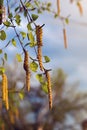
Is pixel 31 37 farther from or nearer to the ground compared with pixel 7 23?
nearer to the ground

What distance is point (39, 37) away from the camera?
9.94 feet

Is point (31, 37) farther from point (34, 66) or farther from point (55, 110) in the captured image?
point (55, 110)

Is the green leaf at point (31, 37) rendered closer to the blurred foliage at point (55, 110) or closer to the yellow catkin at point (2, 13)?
the yellow catkin at point (2, 13)

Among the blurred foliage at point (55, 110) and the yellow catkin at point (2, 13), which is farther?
the blurred foliage at point (55, 110)

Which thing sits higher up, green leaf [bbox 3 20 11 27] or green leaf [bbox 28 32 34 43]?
green leaf [bbox 3 20 11 27]

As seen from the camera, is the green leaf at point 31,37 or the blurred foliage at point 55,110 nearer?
the green leaf at point 31,37

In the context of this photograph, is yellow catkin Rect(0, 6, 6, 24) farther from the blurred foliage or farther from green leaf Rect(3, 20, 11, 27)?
the blurred foliage

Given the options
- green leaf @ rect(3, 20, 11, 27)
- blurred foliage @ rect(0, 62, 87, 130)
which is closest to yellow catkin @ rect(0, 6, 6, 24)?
green leaf @ rect(3, 20, 11, 27)

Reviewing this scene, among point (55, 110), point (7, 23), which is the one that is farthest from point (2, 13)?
point (55, 110)

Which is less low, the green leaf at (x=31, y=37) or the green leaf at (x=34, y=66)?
the green leaf at (x=31, y=37)

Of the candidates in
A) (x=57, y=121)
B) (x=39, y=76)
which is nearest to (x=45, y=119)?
(x=57, y=121)

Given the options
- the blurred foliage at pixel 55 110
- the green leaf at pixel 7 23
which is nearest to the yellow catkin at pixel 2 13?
the green leaf at pixel 7 23

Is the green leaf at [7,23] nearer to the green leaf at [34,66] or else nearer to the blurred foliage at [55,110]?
the green leaf at [34,66]

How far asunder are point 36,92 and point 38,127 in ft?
7.13
